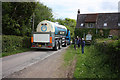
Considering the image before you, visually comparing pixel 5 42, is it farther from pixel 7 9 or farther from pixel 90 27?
pixel 90 27

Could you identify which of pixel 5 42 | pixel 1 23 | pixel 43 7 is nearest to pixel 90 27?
pixel 43 7

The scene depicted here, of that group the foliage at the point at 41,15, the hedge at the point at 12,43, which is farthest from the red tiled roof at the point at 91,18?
the hedge at the point at 12,43

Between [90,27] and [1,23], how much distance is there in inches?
898

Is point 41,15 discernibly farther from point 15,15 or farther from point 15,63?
point 15,63

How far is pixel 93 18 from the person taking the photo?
115ft

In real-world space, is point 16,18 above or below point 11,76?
above

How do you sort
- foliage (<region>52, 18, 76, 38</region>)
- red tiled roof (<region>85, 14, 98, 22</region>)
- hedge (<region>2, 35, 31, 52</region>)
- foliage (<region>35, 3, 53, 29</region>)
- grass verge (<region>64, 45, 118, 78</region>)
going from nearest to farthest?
grass verge (<region>64, 45, 118, 78</region>), hedge (<region>2, 35, 31, 52</region>), foliage (<region>35, 3, 53, 29</region>), red tiled roof (<region>85, 14, 98, 22</region>), foliage (<region>52, 18, 76, 38</region>)

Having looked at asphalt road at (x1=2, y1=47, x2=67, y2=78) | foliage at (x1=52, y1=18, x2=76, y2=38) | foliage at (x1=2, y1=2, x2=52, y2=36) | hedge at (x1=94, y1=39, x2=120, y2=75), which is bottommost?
asphalt road at (x1=2, y1=47, x2=67, y2=78)

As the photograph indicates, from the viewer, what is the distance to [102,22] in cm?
3481

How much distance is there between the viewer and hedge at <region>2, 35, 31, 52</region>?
12.4m

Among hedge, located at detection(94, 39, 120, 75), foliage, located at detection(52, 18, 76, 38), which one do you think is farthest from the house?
hedge, located at detection(94, 39, 120, 75)

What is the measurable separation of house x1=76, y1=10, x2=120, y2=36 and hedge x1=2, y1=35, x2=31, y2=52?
21248 millimetres

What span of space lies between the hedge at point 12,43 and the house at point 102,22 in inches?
837

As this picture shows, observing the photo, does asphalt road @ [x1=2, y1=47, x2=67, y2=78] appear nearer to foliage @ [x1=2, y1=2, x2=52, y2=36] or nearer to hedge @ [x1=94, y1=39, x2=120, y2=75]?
hedge @ [x1=94, y1=39, x2=120, y2=75]
